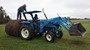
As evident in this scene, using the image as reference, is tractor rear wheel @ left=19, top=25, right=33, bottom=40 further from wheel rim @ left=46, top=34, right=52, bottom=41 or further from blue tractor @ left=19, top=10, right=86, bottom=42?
wheel rim @ left=46, top=34, right=52, bottom=41

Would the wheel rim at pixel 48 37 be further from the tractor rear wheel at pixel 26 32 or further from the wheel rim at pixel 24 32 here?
the wheel rim at pixel 24 32

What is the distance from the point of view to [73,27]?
1295 centimetres

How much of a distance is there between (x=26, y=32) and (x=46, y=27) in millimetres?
1467

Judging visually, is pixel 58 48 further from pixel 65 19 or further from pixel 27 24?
pixel 27 24

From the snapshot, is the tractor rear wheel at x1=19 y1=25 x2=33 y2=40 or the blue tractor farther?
the tractor rear wheel at x1=19 y1=25 x2=33 y2=40

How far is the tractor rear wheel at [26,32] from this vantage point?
47.2 feet

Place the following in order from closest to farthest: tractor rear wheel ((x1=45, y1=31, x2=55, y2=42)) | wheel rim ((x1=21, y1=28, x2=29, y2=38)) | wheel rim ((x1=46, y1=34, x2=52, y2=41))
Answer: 1. tractor rear wheel ((x1=45, y1=31, x2=55, y2=42))
2. wheel rim ((x1=46, y1=34, x2=52, y2=41))
3. wheel rim ((x1=21, y1=28, x2=29, y2=38))

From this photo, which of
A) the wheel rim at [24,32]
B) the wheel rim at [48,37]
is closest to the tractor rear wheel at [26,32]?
the wheel rim at [24,32]

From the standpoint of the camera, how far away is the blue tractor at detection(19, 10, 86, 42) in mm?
13586

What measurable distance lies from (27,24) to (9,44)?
8.54ft

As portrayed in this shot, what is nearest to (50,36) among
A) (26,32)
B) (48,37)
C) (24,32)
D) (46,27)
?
(48,37)

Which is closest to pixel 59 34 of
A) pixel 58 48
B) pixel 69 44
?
pixel 69 44

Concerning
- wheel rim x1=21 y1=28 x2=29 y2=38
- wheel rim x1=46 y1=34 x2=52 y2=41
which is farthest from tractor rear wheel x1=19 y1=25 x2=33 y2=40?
wheel rim x1=46 y1=34 x2=52 y2=41

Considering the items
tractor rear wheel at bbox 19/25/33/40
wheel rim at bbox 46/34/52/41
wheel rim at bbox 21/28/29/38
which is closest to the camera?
wheel rim at bbox 46/34/52/41
